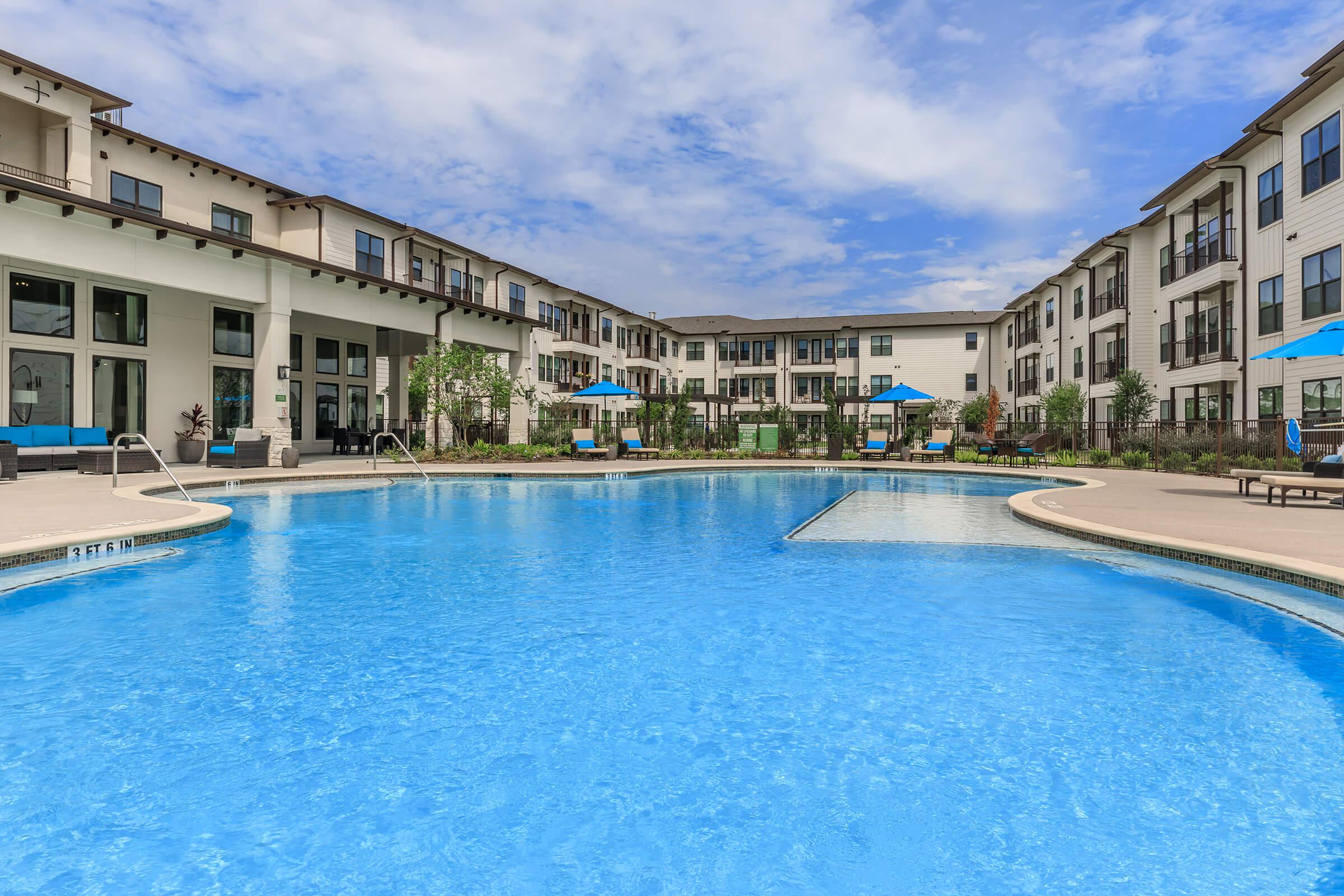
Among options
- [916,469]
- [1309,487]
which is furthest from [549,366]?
[1309,487]

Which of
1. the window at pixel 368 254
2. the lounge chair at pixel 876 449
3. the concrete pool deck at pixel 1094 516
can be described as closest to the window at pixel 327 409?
the window at pixel 368 254

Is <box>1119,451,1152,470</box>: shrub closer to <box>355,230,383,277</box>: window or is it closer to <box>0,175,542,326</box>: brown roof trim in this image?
<box>0,175,542,326</box>: brown roof trim

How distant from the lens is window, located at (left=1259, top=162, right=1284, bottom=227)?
2150 centimetres

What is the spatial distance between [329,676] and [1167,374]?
31.9 meters

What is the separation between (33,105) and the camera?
17.7 m

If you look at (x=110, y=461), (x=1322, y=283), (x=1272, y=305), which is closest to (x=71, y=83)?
(x=110, y=461)

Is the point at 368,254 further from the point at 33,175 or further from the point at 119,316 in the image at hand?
the point at 33,175

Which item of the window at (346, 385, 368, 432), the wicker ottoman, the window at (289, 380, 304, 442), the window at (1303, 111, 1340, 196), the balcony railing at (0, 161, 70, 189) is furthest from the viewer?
the window at (346, 385, 368, 432)

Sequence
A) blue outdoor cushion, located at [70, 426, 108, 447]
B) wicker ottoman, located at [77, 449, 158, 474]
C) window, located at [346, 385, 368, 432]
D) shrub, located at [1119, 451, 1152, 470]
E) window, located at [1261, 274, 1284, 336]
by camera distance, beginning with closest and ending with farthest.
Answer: wicker ottoman, located at [77, 449, 158, 474] < blue outdoor cushion, located at [70, 426, 108, 447] < window, located at [1261, 274, 1284, 336] < shrub, located at [1119, 451, 1152, 470] < window, located at [346, 385, 368, 432]

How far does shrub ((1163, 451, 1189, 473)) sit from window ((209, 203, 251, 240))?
27.5m

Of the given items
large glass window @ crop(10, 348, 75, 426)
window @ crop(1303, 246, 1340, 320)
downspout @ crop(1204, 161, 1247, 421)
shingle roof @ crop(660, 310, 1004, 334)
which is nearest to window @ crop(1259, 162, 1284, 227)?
downspout @ crop(1204, 161, 1247, 421)

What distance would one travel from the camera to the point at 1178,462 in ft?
66.5

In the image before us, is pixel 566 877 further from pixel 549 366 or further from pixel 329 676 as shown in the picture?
pixel 549 366

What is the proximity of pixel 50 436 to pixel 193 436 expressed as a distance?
3941 mm
